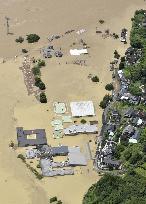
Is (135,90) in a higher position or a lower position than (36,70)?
lower

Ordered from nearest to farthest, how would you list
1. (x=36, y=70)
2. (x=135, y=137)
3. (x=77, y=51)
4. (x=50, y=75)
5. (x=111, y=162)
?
(x=111, y=162), (x=135, y=137), (x=50, y=75), (x=36, y=70), (x=77, y=51)

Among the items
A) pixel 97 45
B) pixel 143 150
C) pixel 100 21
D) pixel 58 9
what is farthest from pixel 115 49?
pixel 143 150

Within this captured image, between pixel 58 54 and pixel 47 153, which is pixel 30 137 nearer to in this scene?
pixel 47 153

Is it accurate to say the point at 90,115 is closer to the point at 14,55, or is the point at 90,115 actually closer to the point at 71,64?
the point at 71,64

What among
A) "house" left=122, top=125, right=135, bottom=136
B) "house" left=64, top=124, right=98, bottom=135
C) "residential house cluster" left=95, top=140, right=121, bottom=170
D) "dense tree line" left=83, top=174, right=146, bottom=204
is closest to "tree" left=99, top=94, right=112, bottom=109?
"house" left=64, top=124, right=98, bottom=135

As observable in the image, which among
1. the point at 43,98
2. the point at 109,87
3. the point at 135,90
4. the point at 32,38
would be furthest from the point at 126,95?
the point at 32,38

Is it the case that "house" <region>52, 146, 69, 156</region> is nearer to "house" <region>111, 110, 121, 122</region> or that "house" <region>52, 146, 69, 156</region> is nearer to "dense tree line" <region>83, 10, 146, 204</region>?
"dense tree line" <region>83, 10, 146, 204</region>

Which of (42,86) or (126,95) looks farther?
(42,86)
